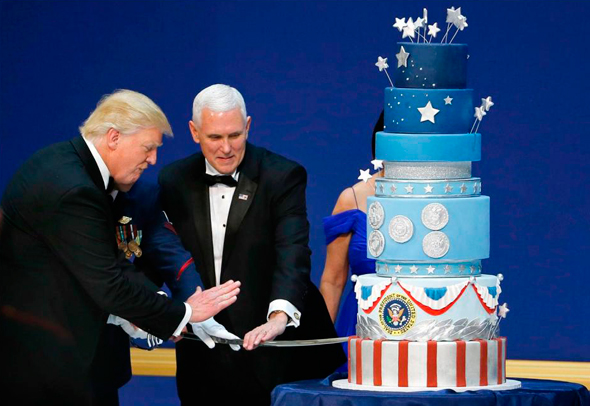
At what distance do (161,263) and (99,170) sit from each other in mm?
533

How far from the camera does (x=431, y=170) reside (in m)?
4.10

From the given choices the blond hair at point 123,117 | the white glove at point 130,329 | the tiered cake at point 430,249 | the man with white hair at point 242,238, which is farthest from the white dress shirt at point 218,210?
the tiered cake at point 430,249

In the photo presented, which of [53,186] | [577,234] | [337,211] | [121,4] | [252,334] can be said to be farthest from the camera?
[121,4]

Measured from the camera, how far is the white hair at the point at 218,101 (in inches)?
175

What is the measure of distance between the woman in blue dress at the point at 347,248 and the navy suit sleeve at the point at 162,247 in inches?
30.3

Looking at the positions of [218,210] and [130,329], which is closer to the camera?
[130,329]

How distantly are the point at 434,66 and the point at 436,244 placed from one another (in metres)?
0.55

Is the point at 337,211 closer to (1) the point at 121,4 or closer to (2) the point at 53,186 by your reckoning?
(2) the point at 53,186

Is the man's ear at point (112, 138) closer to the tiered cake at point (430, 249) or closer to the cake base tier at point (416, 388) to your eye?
the tiered cake at point (430, 249)

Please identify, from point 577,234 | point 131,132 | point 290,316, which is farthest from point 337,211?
point 577,234

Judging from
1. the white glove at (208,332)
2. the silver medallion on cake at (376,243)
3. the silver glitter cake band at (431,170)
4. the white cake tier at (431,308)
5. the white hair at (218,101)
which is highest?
the white hair at (218,101)

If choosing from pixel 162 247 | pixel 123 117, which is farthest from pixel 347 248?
pixel 123 117

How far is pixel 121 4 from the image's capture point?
22.9 feet

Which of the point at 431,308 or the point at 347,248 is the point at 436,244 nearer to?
the point at 431,308
